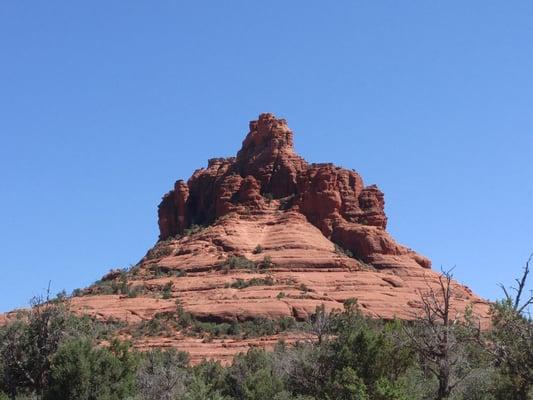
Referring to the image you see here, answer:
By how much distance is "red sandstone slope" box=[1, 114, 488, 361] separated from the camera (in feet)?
261

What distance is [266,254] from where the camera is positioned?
317 ft

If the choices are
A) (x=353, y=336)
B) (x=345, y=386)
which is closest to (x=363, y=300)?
(x=353, y=336)

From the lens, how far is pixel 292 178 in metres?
111

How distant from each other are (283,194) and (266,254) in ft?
53.4

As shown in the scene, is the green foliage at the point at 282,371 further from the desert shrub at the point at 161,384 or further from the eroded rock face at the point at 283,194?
the eroded rock face at the point at 283,194

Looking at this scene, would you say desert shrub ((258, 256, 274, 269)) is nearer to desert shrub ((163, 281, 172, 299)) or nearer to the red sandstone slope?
the red sandstone slope

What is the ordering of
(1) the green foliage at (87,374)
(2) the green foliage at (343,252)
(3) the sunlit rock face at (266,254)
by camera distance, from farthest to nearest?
1. (2) the green foliage at (343,252)
2. (3) the sunlit rock face at (266,254)
3. (1) the green foliage at (87,374)

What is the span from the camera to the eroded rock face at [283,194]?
342ft

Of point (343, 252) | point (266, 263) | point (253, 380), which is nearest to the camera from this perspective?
point (253, 380)

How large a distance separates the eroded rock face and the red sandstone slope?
0.50 ft

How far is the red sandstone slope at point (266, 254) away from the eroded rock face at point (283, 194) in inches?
6.0

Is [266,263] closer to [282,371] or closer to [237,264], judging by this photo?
[237,264]

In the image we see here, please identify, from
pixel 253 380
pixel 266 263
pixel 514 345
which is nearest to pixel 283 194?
pixel 266 263

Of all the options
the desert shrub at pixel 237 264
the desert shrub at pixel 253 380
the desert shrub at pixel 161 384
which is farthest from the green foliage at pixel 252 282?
the desert shrub at pixel 161 384
